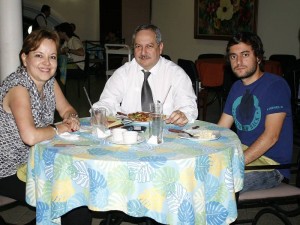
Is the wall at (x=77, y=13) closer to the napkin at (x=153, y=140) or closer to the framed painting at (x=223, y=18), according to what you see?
the framed painting at (x=223, y=18)

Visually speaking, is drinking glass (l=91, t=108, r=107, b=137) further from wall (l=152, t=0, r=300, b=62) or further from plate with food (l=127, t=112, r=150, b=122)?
wall (l=152, t=0, r=300, b=62)

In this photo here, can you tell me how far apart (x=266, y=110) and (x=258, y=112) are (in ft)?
0.20

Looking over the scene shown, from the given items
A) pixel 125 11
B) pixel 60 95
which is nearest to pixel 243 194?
pixel 60 95

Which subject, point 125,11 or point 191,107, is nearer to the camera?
point 191,107

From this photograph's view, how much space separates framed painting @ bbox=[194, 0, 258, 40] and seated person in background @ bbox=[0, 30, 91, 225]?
5.96 m

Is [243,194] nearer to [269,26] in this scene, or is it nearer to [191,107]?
[191,107]

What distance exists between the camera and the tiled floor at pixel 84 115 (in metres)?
2.76

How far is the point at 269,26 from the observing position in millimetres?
7297

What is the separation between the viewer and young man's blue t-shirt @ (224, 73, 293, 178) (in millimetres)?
2176

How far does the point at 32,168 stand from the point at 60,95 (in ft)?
2.30

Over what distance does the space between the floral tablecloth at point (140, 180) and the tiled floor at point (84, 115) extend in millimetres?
1130

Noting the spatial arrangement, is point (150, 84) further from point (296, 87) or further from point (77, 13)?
point (77, 13)

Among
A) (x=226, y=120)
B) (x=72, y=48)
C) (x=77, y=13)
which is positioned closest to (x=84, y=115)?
(x=72, y=48)

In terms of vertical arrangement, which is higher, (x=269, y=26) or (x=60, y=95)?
Answer: (x=269, y=26)
